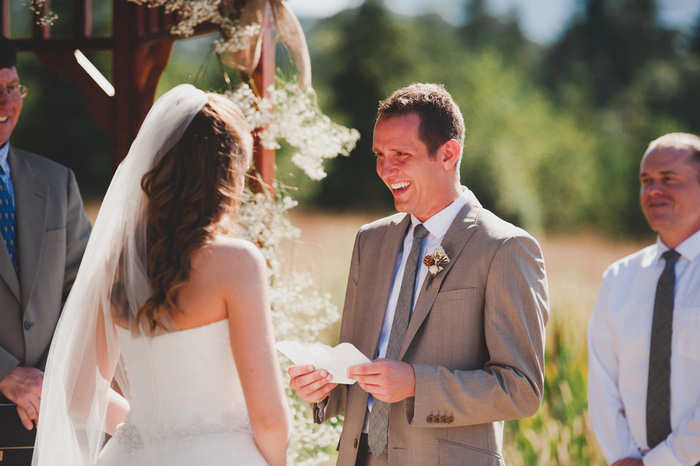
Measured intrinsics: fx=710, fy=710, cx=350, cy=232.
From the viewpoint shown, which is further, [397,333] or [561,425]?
[561,425]

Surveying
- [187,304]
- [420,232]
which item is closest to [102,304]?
[187,304]

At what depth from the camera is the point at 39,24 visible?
150 inches

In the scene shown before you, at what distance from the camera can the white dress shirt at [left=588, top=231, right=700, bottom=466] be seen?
294 centimetres

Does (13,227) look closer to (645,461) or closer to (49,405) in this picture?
(49,405)

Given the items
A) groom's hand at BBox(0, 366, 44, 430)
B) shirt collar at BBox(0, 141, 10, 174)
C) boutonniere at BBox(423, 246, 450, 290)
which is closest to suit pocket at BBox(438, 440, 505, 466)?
boutonniere at BBox(423, 246, 450, 290)

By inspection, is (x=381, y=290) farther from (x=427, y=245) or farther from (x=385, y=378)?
(x=385, y=378)

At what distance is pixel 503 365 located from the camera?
92.6 inches

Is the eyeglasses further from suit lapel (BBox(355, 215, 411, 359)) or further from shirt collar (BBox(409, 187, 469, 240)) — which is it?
shirt collar (BBox(409, 187, 469, 240))

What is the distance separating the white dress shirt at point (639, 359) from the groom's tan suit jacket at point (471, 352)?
89cm

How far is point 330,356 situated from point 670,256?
1.78 m

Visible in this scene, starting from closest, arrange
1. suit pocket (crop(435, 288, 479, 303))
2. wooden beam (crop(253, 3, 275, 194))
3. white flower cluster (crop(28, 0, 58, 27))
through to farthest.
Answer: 1. suit pocket (crop(435, 288, 479, 303))
2. white flower cluster (crop(28, 0, 58, 27))
3. wooden beam (crop(253, 3, 275, 194))

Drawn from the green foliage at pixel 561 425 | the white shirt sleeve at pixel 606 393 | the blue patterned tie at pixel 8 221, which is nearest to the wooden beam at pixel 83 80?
the blue patterned tie at pixel 8 221

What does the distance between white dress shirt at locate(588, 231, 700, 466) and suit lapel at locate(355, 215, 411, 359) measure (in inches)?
47.0

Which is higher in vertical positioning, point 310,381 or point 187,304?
point 187,304
